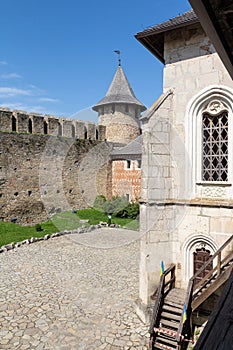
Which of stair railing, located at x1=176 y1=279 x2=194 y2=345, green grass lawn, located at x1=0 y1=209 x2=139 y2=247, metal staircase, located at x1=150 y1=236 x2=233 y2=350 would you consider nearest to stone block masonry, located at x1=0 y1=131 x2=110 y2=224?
green grass lawn, located at x1=0 y1=209 x2=139 y2=247

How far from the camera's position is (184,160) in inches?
260

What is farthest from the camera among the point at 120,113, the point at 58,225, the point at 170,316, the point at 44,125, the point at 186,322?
the point at 120,113

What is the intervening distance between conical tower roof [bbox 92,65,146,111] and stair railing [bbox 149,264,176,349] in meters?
18.9

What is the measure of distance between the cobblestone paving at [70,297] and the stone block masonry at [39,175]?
16.1 ft

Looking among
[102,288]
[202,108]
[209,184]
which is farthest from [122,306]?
[202,108]

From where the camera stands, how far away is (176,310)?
5965 millimetres

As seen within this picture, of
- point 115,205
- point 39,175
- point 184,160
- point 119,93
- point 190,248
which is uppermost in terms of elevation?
point 119,93

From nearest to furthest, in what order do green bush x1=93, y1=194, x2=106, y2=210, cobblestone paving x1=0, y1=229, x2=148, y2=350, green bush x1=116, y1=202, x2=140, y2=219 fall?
cobblestone paving x1=0, y1=229, x2=148, y2=350
green bush x1=116, y1=202, x2=140, y2=219
green bush x1=93, y1=194, x2=106, y2=210

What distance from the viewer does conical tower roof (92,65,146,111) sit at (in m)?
24.0

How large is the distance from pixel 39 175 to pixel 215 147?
13447mm

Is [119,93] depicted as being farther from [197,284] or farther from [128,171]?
[197,284]

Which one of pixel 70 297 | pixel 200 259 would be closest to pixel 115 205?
pixel 70 297

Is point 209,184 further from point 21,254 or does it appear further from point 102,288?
point 21,254

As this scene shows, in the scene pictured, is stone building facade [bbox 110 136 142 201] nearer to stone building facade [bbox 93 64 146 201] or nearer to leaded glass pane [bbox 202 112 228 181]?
stone building facade [bbox 93 64 146 201]
